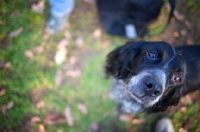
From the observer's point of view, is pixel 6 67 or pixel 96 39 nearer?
pixel 6 67

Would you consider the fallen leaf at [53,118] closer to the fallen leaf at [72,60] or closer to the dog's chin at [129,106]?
the fallen leaf at [72,60]

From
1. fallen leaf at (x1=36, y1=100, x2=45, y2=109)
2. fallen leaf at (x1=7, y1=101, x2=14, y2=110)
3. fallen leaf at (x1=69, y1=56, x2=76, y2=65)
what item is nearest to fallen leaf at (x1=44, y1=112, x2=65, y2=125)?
fallen leaf at (x1=36, y1=100, x2=45, y2=109)

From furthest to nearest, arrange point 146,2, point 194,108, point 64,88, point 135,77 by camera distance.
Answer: point 194,108
point 64,88
point 146,2
point 135,77

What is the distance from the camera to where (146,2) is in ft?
12.4

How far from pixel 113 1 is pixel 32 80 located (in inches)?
77.9

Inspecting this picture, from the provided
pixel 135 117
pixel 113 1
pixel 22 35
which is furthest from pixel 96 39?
pixel 135 117

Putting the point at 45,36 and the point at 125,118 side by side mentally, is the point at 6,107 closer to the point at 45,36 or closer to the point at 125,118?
the point at 45,36

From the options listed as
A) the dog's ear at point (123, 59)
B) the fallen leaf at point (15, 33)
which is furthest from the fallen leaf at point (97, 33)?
the fallen leaf at point (15, 33)

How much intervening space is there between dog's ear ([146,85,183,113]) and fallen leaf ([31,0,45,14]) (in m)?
2.62

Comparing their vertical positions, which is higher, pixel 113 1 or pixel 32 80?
pixel 113 1

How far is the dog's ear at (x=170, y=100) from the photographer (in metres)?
3.03

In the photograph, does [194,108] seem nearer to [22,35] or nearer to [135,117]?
[135,117]

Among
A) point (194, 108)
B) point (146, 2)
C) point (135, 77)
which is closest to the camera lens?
point (135, 77)

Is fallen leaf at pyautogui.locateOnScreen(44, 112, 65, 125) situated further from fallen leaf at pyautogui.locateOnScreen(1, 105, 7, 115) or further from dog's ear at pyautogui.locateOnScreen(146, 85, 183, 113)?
dog's ear at pyautogui.locateOnScreen(146, 85, 183, 113)
